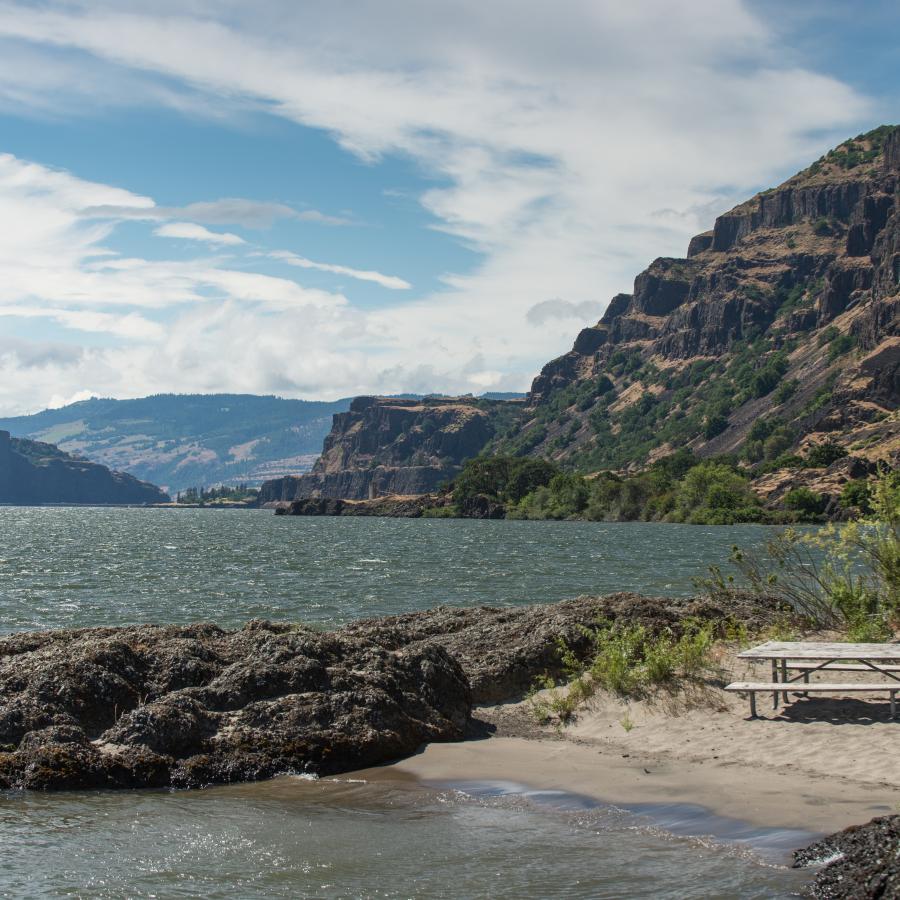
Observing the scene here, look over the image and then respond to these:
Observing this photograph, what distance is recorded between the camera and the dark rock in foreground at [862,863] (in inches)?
372

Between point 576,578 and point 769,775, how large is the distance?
42.6m

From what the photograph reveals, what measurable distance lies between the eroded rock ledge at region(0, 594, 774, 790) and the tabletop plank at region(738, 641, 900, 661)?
16.2ft

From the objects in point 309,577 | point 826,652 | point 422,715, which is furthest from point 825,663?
point 309,577

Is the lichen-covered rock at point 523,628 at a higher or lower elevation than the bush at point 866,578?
lower

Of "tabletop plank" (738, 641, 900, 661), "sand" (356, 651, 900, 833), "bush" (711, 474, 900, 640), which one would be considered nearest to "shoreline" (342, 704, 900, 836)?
"sand" (356, 651, 900, 833)

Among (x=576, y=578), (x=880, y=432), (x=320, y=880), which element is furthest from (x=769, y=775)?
(x=880, y=432)

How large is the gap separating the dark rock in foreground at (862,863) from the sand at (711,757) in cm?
99

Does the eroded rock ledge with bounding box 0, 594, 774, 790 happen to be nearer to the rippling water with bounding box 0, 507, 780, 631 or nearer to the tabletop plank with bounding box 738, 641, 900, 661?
the tabletop plank with bounding box 738, 641, 900, 661

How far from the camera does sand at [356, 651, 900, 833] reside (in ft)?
41.8

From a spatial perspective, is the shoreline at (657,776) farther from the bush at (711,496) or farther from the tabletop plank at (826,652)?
the bush at (711,496)

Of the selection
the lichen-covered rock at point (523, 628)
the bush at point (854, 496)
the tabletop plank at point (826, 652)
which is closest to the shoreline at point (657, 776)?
the tabletop plank at point (826, 652)

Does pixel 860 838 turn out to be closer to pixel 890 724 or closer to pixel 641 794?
pixel 641 794

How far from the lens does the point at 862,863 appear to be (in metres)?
9.87

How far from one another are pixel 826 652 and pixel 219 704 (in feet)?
31.1
